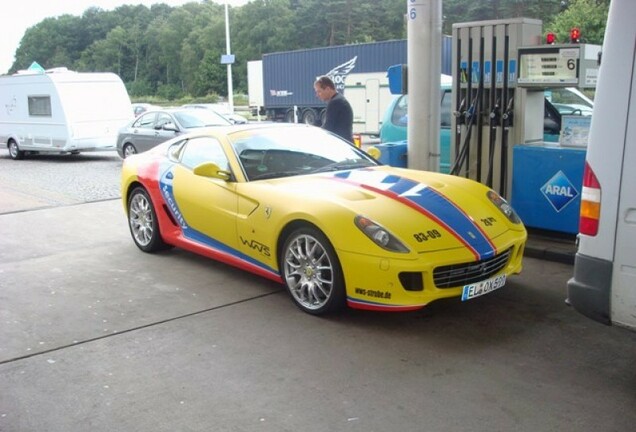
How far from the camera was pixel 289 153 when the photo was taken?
19.2 feet

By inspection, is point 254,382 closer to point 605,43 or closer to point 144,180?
point 605,43

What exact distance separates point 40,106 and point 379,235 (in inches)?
644

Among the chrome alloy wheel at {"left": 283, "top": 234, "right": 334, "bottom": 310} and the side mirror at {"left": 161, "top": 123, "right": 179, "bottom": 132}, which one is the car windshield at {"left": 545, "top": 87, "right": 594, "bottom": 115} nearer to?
the chrome alloy wheel at {"left": 283, "top": 234, "right": 334, "bottom": 310}

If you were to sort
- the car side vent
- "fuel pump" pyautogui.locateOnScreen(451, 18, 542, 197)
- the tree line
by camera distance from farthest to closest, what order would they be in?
the tree line, "fuel pump" pyautogui.locateOnScreen(451, 18, 542, 197), the car side vent

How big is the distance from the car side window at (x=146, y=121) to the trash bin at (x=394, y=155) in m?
9.19

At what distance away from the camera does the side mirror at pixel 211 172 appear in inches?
219

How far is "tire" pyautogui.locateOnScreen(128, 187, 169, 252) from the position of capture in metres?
6.75

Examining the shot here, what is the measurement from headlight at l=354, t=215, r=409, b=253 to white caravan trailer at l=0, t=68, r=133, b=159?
1475 centimetres

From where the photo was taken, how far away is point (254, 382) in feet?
12.6

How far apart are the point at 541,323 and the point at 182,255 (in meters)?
3.81

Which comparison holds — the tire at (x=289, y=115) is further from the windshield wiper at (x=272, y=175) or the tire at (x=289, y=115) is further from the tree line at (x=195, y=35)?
the windshield wiper at (x=272, y=175)

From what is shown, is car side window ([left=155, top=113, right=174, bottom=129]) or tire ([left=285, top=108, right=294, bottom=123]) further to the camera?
tire ([left=285, top=108, right=294, bottom=123])

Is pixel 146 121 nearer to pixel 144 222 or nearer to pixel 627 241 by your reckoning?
pixel 144 222

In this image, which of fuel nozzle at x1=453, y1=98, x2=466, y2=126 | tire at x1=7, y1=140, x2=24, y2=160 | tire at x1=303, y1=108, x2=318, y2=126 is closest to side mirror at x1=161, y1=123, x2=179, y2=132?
tire at x1=7, y1=140, x2=24, y2=160
